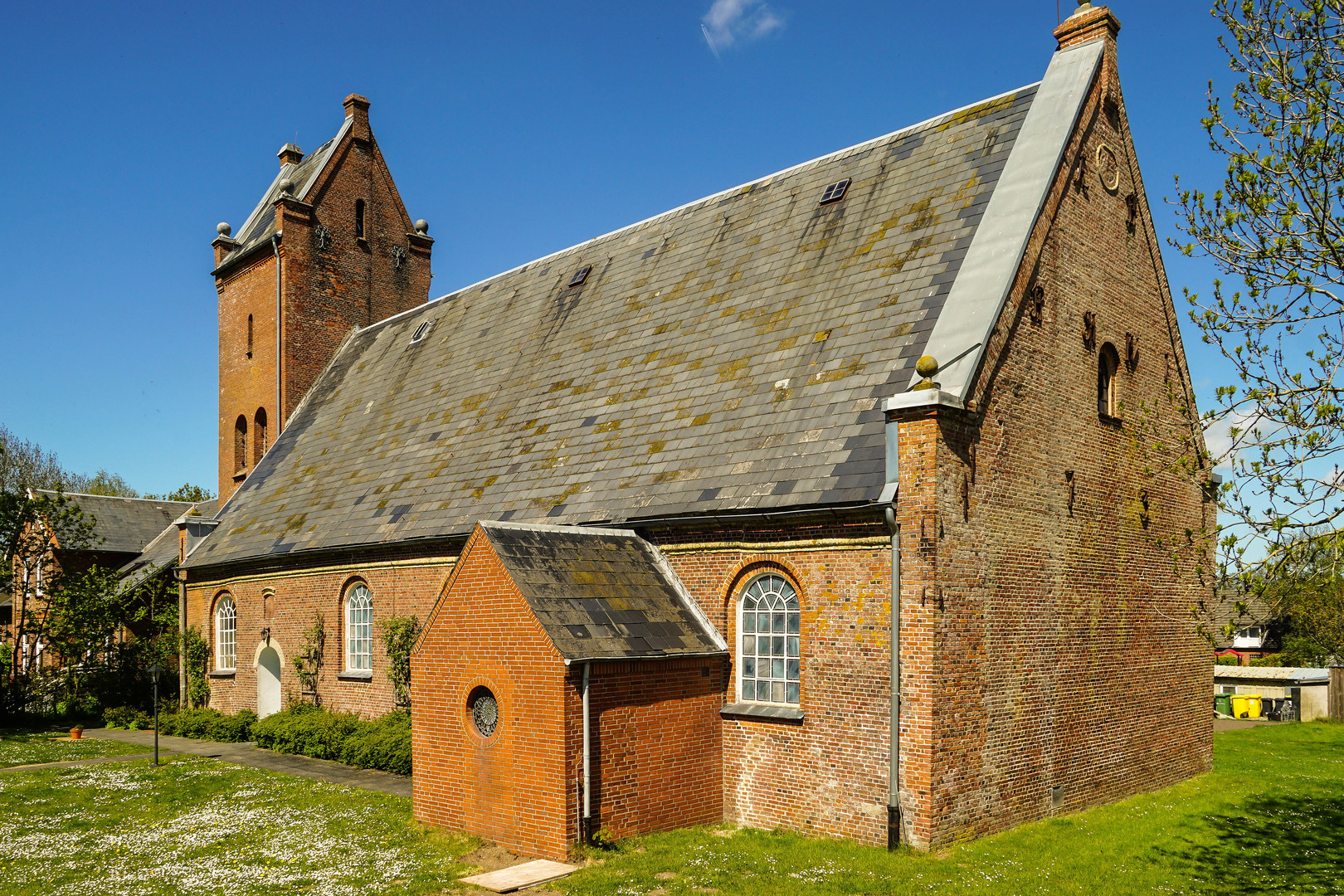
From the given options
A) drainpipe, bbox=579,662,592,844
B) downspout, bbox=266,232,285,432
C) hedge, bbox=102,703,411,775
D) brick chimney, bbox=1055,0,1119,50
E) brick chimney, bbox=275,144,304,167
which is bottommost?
hedge, bbox=102,703,411,775

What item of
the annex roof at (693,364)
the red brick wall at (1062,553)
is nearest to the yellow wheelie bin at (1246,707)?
the red brick wall at (1062,553)

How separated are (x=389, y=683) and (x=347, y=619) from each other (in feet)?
7.55

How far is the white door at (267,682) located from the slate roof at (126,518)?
16.3m

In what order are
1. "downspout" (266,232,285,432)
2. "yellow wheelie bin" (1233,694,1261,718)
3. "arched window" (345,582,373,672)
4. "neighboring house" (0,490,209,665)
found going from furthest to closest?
"neighboring house" (0,490,209,665) → "yellow wheelie bin" (1233,694,1261,718) → "downspout" (266,232,285,432) → "arched window" (345,582,373,672)

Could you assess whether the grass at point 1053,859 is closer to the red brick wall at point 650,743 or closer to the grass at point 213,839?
the red brick wall at point 650,743

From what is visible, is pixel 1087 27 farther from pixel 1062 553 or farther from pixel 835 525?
pixel 835 525

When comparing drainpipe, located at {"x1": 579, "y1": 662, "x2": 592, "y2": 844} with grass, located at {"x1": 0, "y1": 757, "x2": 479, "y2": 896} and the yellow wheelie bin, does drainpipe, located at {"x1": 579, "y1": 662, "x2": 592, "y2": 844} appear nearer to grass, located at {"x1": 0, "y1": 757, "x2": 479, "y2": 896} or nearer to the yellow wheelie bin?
grass, located at {"x1": 0, "y1": 757, "x2": 479, "y2": 896}

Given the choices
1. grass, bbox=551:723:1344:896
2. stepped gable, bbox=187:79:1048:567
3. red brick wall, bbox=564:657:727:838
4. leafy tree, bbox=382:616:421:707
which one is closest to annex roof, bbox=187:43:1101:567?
stepped gable, bbox=187:79:1048:567

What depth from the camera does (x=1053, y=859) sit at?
1105cm

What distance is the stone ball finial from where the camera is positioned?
1182 cm

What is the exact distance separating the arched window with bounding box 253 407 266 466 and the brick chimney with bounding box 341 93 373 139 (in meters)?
9.06

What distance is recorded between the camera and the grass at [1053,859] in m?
10.2

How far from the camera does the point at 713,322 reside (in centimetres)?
1741

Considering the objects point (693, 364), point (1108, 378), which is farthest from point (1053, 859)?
point (693, 364)
